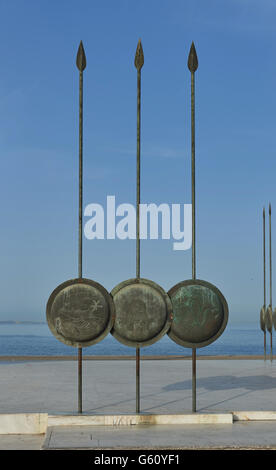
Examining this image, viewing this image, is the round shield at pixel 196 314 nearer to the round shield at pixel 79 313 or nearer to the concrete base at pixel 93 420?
the round shield at pixel 79 313

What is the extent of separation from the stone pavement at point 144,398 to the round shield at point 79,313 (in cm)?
138

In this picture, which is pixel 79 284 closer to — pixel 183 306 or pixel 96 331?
pixel 96 331

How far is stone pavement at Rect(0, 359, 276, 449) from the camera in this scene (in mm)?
10852

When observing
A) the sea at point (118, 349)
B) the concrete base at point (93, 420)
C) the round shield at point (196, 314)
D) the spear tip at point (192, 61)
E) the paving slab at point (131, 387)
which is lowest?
the sea at point (118, 349)

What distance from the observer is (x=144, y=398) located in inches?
569

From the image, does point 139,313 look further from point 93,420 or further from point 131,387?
point 131,387

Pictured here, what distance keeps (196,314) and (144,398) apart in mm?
2579

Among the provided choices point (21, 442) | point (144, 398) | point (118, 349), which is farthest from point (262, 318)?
point (118, 349)

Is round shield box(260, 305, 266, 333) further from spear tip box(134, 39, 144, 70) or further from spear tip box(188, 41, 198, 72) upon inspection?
spear tip box(134, 39, 144, 70)

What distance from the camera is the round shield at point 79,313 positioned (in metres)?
12.6

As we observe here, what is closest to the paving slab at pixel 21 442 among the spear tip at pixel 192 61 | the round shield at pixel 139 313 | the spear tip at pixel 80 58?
the round shield at pixel 139 313

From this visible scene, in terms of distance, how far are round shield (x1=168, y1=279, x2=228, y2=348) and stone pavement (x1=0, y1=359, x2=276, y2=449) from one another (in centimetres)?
135

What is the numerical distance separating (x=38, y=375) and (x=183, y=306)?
8021mm

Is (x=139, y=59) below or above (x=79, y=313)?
above
